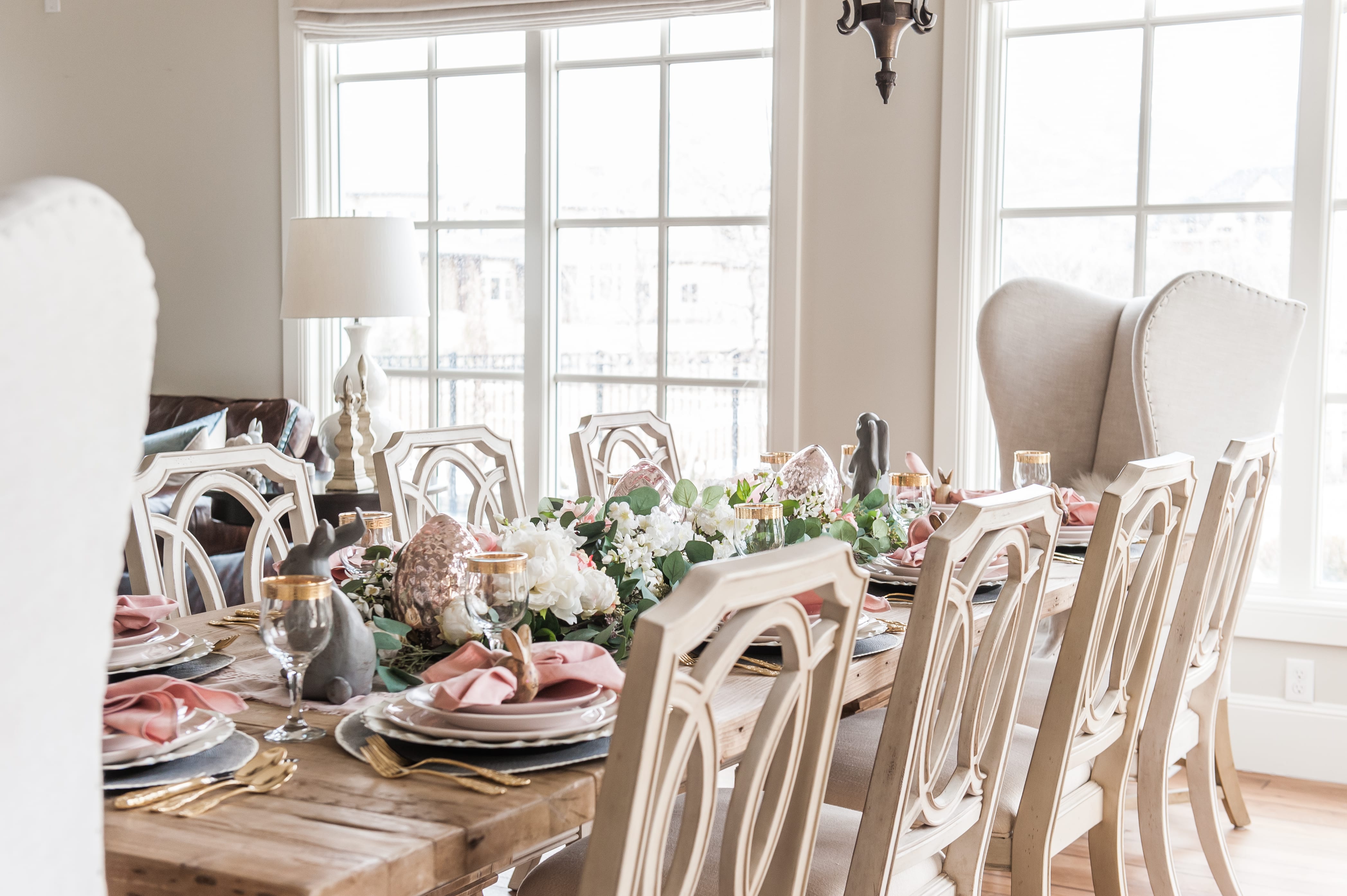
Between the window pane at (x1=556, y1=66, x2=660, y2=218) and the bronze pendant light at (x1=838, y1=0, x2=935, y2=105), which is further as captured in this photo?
the window pane at (x1=556, y1=66, x2=660, y2=218)

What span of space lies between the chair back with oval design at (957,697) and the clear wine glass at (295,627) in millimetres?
588

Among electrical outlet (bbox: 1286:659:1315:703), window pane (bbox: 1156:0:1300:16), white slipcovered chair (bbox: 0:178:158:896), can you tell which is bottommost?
electrical outlet (bbox: 1286:659:1315:703)

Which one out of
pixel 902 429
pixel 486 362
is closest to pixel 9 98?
pixel 486 362

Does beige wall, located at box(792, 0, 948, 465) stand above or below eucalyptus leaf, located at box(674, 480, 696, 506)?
above

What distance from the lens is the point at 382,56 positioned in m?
4.68

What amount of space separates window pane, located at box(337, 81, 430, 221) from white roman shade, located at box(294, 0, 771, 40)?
0.22 meters

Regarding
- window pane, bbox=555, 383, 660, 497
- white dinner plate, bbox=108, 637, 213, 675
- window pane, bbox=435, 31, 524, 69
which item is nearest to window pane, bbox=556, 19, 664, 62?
window pane, bbox=435, 31, 524, 69

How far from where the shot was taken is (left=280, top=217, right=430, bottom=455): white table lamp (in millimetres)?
3811

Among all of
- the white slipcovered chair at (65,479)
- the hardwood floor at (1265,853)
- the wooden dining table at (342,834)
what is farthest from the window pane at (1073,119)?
the white slipcovered chair at (65,479)

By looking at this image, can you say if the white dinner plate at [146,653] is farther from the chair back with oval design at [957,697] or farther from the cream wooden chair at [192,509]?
the chair back with oval design at [957,697]

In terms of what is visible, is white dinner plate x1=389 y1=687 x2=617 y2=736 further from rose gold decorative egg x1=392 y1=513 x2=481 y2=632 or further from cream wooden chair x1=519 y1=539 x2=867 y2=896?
rose gold decorative egg x1=392 y1=513 x2=481 y2=632

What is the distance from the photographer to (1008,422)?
3326mm

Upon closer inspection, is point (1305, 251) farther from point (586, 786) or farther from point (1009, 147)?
point (586, 786)

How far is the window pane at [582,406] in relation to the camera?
441cm
